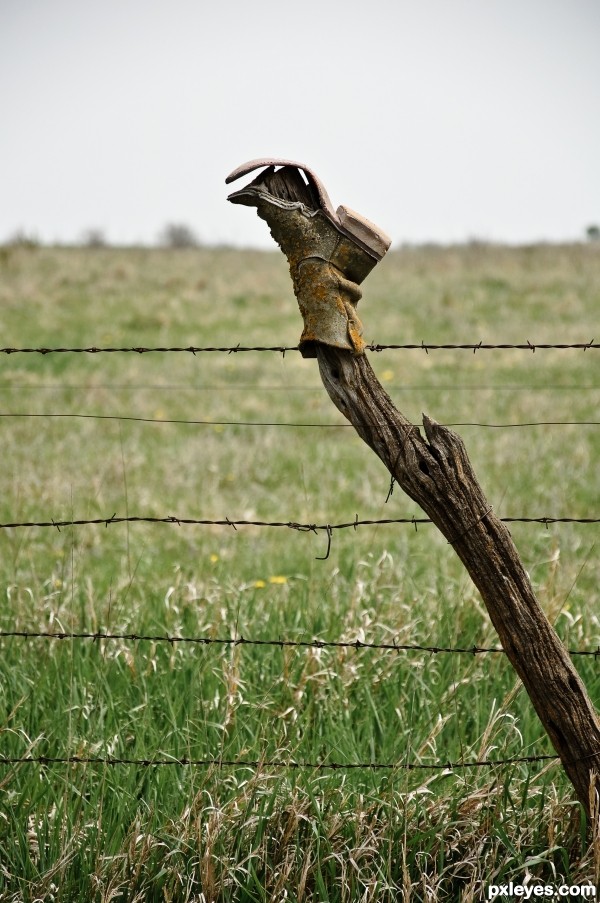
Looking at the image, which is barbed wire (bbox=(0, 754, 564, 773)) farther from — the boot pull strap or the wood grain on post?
the boot pull strap

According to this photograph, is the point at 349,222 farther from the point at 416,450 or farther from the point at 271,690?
the point at 271,690

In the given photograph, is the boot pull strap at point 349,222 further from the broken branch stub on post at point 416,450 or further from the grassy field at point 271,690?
the grassy field at point 271,690

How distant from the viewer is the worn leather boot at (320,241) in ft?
7.75

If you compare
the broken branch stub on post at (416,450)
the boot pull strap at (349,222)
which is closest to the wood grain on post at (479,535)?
the broken branch stub on post at (416,450)

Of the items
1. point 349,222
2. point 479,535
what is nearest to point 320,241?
point 349,222

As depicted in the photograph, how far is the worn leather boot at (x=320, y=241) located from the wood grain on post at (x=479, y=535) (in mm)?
81

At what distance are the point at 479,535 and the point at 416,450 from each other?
0.28 metres

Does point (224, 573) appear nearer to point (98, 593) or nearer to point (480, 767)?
point (98, 593)

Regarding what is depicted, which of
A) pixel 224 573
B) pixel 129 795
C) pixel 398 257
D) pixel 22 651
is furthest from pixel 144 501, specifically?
pixel 398 257

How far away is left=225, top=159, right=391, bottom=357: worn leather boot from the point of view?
2.36 m

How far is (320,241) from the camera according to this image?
7.82ft

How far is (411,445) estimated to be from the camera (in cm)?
241

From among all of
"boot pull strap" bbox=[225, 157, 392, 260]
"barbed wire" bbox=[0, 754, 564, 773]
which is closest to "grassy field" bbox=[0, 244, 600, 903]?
"barbed wire" bbox=[0, 754, 564, 773]

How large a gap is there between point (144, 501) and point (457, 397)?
516cm
